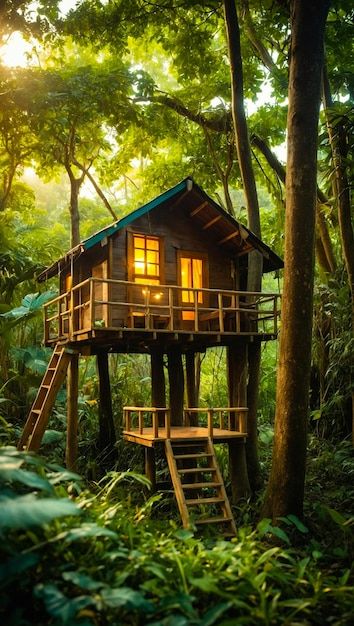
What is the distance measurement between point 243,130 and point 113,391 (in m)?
9.75

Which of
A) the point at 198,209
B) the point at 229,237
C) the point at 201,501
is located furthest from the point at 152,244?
the point at 201,501

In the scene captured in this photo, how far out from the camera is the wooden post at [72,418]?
11.3m

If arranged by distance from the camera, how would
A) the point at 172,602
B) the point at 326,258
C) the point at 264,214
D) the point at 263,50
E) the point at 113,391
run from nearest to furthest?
the point at 172,602 < the point at 263,50 < the point at 326,258 < the point at 113,391 < the point at 264,214

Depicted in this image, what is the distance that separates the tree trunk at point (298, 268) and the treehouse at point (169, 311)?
2.37 m

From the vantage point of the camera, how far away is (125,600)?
3.31m

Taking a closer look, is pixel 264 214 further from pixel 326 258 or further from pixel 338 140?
pixel 338 140

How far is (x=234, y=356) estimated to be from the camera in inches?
464

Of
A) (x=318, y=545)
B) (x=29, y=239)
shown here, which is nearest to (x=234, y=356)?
(x=318, y=545)

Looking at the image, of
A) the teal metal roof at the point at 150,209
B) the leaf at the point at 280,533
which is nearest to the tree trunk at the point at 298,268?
Answer: the leaf at the point at 280,533

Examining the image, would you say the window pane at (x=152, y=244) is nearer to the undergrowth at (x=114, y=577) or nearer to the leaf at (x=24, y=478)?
the undergrowth at (x=114, y=577)

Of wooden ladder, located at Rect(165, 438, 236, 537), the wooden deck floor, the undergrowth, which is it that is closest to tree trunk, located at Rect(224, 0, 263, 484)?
the wooden deck floor

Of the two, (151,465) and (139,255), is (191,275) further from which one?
(151,465)

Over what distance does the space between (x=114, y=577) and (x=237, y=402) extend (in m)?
7.86

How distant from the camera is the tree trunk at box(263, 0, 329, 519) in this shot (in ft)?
23.6
